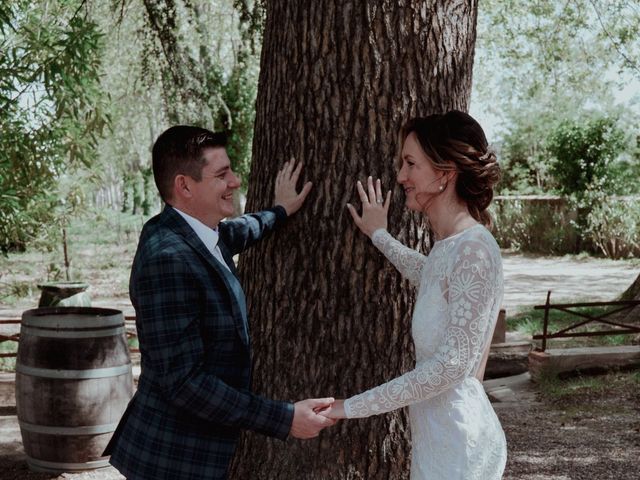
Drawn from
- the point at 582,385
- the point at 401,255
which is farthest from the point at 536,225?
the point at 401,255

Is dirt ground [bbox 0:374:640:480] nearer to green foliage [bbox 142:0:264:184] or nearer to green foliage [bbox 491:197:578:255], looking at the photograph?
green foliage [bbox 142:0:264:184]

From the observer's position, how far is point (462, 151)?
2627 millimetres

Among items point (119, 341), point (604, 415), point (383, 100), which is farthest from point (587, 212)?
point (383, 100)

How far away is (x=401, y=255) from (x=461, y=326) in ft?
2.32

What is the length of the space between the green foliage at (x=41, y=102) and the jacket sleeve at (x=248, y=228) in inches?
154

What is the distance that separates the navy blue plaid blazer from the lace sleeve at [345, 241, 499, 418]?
1.51 ft

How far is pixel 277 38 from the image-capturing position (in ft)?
11.5

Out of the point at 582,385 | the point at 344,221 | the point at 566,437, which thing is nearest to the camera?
the point at 344,221

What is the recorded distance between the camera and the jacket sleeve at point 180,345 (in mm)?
2561

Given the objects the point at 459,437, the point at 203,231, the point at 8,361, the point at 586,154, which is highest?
the point at 586,154

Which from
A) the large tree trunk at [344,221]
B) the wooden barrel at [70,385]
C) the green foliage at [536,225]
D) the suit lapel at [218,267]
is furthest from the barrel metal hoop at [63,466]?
the green foliage at [536,225]

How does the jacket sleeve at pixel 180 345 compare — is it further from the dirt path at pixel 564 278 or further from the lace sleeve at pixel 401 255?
the dirt path at pixel 564 278

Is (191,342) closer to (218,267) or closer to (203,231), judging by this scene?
(218,267)

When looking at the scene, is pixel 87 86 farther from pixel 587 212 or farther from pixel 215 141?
pixel 587 212
